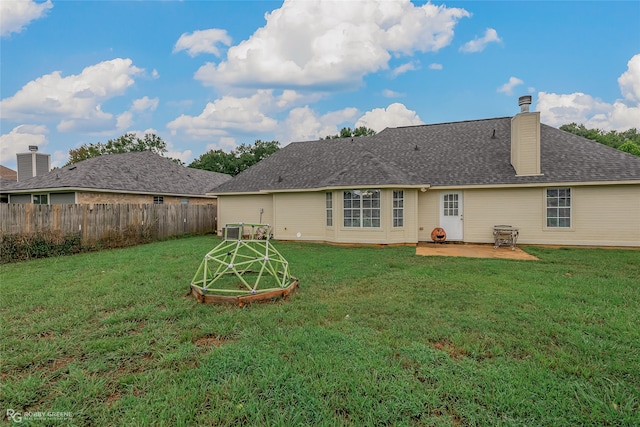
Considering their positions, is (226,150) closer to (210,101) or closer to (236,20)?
(210,101)

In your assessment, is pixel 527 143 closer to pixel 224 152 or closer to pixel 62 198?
pixel 62 198

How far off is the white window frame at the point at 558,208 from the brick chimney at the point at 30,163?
91.8 feet

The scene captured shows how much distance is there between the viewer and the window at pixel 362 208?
1113cm

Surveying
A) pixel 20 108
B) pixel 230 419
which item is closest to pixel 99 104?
pixel 20 108

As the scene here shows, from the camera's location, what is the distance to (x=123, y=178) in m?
16.1

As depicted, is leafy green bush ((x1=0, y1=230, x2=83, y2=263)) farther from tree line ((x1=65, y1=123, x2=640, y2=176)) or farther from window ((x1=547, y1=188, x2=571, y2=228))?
tree line ((x1=65, y1=123, x2=640, y2=176))

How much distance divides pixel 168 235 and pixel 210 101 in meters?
9.98

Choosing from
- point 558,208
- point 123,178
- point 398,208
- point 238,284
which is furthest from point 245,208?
point 558,208

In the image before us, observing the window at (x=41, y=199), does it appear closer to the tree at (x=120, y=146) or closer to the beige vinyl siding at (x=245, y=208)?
the beige vinyl siding at (x=245, y=208)

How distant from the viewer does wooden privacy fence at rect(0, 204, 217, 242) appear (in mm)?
8344

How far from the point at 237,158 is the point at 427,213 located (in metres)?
31.9

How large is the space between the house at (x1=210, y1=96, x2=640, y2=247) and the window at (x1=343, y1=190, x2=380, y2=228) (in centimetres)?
4

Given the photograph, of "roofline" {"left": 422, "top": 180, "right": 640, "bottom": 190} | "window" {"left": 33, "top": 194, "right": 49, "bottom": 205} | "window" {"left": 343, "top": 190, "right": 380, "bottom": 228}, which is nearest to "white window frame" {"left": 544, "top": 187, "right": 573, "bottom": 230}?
"roofline" {"left": 422, "top": 180, "right": 640, "bottom": 190}

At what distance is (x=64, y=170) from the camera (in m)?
15.7
